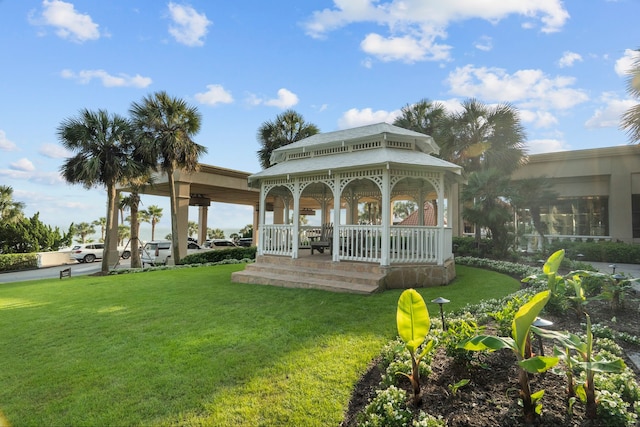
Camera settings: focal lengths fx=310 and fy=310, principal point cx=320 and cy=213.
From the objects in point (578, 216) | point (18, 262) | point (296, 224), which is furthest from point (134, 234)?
point (578, 216)

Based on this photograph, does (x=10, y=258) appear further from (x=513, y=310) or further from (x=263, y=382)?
(x=513, y=310)

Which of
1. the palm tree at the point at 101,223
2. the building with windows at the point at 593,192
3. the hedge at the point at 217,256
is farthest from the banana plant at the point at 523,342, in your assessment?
the palm tree at the point at 101,223

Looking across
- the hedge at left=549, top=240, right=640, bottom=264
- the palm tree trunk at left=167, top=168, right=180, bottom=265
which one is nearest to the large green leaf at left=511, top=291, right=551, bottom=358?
the hedge at left=549, top=240, right=640, bottom=264

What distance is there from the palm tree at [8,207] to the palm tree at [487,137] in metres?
30.6

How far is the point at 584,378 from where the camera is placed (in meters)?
2.49

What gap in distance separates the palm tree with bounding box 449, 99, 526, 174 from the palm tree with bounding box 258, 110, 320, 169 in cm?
822

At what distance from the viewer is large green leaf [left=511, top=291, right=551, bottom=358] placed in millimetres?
2281

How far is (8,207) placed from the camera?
23078mm

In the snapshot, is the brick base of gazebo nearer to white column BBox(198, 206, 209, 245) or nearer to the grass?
the grass

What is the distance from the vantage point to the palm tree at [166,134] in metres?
14.8

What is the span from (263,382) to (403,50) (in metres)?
7.84

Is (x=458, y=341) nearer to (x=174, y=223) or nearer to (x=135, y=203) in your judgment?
(x=174, y=223)

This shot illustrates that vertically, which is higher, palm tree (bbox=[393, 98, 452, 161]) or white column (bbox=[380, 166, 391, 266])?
palm tree (bbox=[393, 98, 452, 161])

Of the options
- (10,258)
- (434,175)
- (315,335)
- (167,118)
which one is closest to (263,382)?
(315,335)
